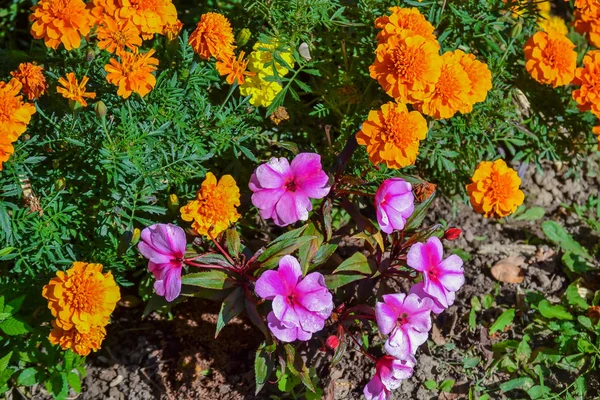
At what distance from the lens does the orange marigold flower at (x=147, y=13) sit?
2404 mm

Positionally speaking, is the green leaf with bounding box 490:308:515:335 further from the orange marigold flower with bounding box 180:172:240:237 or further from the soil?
the orange marigold flower with bounding box 180:172:240:237

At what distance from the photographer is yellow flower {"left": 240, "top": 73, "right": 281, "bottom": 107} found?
277 cm

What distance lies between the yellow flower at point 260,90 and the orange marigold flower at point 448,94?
0.60m

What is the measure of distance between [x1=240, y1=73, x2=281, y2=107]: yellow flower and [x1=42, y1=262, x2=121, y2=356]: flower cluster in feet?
2.95

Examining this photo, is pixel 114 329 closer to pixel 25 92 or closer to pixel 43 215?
pixel 43 215

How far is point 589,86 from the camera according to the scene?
9.20 feet

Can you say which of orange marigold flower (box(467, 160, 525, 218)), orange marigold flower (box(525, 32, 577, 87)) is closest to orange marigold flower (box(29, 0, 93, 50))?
orange marigold flower (box(467, 160, 525, 218))

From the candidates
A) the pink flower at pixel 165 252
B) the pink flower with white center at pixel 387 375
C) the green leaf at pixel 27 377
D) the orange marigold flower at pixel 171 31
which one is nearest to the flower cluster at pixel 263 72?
the orange marigold flower at pixel 171 31

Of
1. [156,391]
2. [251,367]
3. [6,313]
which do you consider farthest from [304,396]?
[6,313]

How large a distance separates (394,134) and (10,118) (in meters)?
1.26

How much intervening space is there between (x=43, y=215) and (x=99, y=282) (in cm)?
41

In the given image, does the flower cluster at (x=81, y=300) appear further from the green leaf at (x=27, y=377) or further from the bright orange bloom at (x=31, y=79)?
the bright orange bloom at (x=31, y=79)

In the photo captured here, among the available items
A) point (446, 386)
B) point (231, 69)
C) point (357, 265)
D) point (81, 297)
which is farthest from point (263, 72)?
point (446, 386)

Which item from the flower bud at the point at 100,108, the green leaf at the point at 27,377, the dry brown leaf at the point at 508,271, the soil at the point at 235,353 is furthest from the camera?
the dry brown leaf at the point at 508,271
